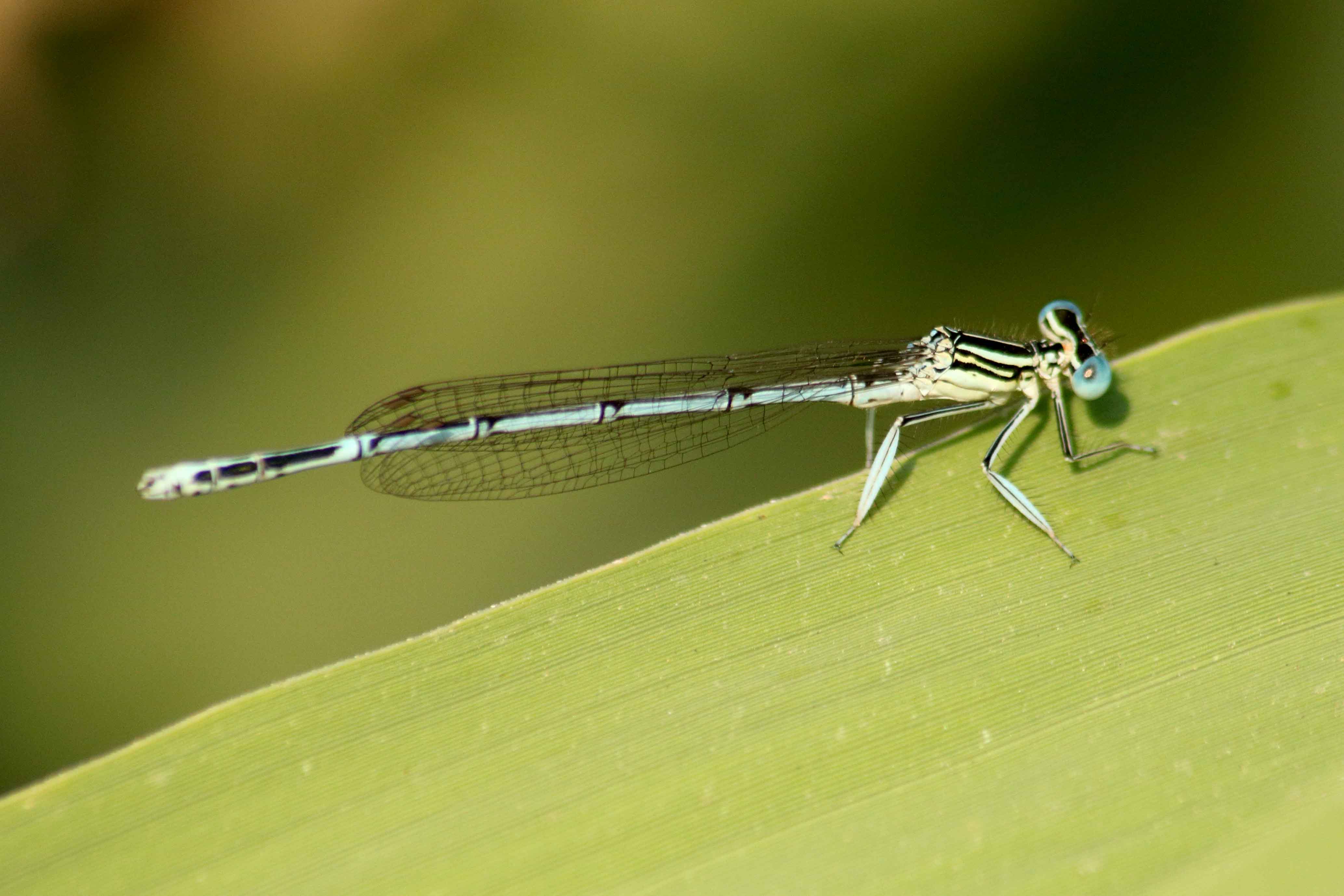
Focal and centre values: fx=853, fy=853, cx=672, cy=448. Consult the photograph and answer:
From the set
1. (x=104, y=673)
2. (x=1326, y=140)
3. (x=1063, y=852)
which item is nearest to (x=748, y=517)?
(x=1063, y=852)

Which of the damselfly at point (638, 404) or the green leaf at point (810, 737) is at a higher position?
the damselfly at point (638, 404)

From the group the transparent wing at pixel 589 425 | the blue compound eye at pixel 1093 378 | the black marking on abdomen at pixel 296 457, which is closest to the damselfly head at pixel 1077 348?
the blue compound eye at pixel 1093 378

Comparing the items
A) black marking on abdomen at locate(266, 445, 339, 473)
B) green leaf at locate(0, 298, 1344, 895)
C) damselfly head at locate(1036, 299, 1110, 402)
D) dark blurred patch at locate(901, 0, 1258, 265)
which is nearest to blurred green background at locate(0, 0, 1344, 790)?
dark blurred patch at locate(901, 0, 1258, 265)

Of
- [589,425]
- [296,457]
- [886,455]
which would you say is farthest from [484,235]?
[886,455]

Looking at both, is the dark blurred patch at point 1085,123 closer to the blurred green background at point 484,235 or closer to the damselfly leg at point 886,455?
the blurred green background at point 484,235

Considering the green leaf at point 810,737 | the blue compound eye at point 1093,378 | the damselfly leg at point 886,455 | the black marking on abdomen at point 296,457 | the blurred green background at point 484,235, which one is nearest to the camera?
the green leaf at point 810,737

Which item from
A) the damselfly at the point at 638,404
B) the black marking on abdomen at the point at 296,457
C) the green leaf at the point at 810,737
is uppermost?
the black marking on abdomen at the point at 296,457

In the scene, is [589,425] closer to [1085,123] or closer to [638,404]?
[638,404]
